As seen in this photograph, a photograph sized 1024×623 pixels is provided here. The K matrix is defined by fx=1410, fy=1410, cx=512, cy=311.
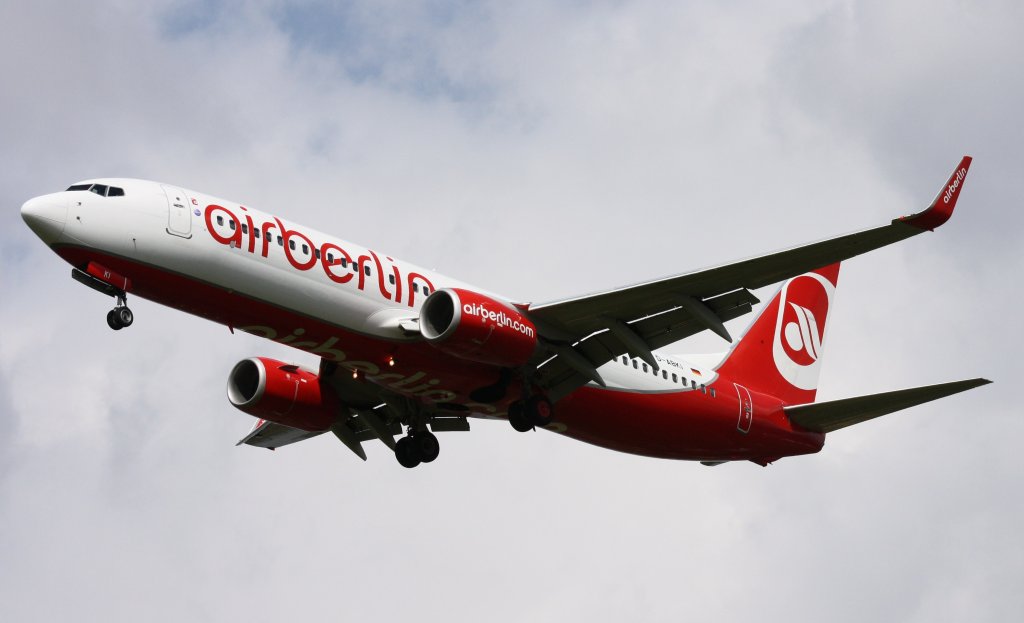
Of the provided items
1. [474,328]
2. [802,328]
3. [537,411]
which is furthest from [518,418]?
[802,328]

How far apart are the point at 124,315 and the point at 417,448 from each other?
1109cm

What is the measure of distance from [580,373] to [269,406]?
846 centimetres

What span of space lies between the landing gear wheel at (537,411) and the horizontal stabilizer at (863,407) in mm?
8559

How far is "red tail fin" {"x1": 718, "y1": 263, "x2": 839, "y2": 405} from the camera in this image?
42594 mm

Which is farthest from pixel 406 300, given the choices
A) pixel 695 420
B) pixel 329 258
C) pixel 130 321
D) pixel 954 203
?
pixel 954 203

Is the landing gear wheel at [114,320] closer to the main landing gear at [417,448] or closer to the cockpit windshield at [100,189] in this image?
the cockpit windshield at [100,189]

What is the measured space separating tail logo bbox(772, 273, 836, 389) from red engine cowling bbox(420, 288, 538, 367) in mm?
13197

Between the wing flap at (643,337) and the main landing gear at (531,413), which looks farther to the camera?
the main landing gear at (531,413)

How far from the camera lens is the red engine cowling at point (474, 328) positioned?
3234cm

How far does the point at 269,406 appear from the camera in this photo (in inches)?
1478

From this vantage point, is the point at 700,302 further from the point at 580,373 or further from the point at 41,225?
the point at 41,225

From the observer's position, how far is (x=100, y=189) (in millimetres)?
31047

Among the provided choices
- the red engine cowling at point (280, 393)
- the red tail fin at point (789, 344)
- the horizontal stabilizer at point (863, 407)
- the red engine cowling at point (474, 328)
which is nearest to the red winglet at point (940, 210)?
the horizontal stabilizer at point (863, 407)

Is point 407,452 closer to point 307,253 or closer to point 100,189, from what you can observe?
point 307,253
